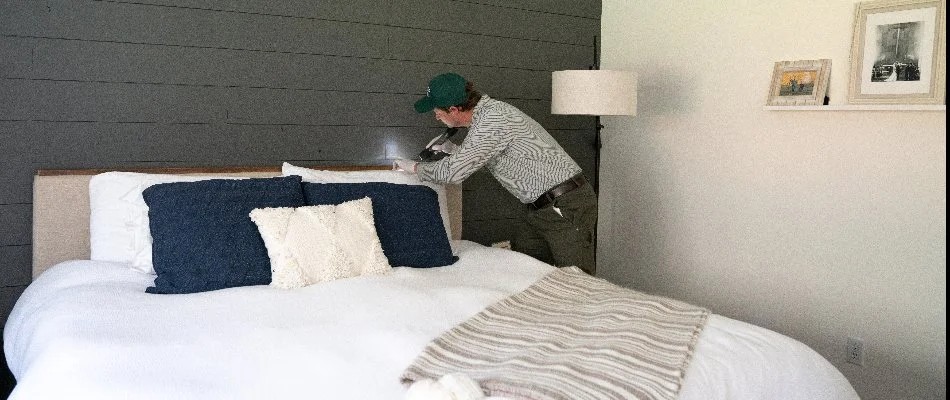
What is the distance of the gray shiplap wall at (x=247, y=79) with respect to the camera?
2969 mm

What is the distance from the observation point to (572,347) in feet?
6.51

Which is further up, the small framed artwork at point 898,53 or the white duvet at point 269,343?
the small framed artwork at point 898,53

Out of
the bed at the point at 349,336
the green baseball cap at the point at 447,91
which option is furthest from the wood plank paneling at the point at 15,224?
the green baseball cap at the point at 447,91

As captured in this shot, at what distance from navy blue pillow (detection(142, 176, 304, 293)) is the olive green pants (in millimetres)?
1334

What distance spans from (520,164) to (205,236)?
57.4 inches

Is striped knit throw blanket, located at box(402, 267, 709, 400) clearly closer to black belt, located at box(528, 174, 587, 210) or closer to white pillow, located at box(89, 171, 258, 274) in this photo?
black belt, located at box(528, 174, 587, 210)

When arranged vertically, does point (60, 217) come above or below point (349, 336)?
above

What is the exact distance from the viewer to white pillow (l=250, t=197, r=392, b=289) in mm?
2570

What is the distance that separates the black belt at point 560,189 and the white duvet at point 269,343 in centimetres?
91

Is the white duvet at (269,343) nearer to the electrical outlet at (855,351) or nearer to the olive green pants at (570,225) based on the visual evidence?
the olive green pants at (570,225)

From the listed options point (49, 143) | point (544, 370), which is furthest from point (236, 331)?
point (49, 143)

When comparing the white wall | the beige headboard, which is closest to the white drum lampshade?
the white wall

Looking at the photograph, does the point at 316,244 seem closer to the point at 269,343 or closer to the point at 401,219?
the point at 401,219

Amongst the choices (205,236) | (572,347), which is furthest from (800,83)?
(205,236)
